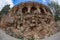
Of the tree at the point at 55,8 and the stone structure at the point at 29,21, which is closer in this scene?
the stone structure at the point at 29,21

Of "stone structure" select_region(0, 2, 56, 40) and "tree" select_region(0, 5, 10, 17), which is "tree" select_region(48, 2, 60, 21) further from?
"tree" select_region(0, 5, 10, 17)

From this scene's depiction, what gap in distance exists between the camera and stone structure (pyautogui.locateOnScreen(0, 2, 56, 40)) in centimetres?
984

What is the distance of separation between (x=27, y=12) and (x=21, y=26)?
65 centimetres

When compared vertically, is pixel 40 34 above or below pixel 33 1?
below

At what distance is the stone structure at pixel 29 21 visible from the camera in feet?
32.3

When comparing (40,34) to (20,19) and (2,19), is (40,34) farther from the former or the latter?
(2,19)

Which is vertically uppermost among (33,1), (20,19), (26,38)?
(33,1)

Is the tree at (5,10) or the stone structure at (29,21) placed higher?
the tree at (5,10)

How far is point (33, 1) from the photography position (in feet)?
33.5

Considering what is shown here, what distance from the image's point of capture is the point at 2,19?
10.1 m

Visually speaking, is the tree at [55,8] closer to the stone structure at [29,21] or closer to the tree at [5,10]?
the stone structure at [29,21]

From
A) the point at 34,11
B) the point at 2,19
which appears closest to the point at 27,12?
the point at 34,11

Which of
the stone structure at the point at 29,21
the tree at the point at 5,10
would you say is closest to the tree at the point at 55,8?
the stone structure at the point at 29,21

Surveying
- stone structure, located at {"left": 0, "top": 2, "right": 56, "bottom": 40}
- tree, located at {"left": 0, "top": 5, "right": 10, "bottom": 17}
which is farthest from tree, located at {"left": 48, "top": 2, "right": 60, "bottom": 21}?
tree, located at {"left": 0, "top": 5, "right": 10, "bottom": 17}
